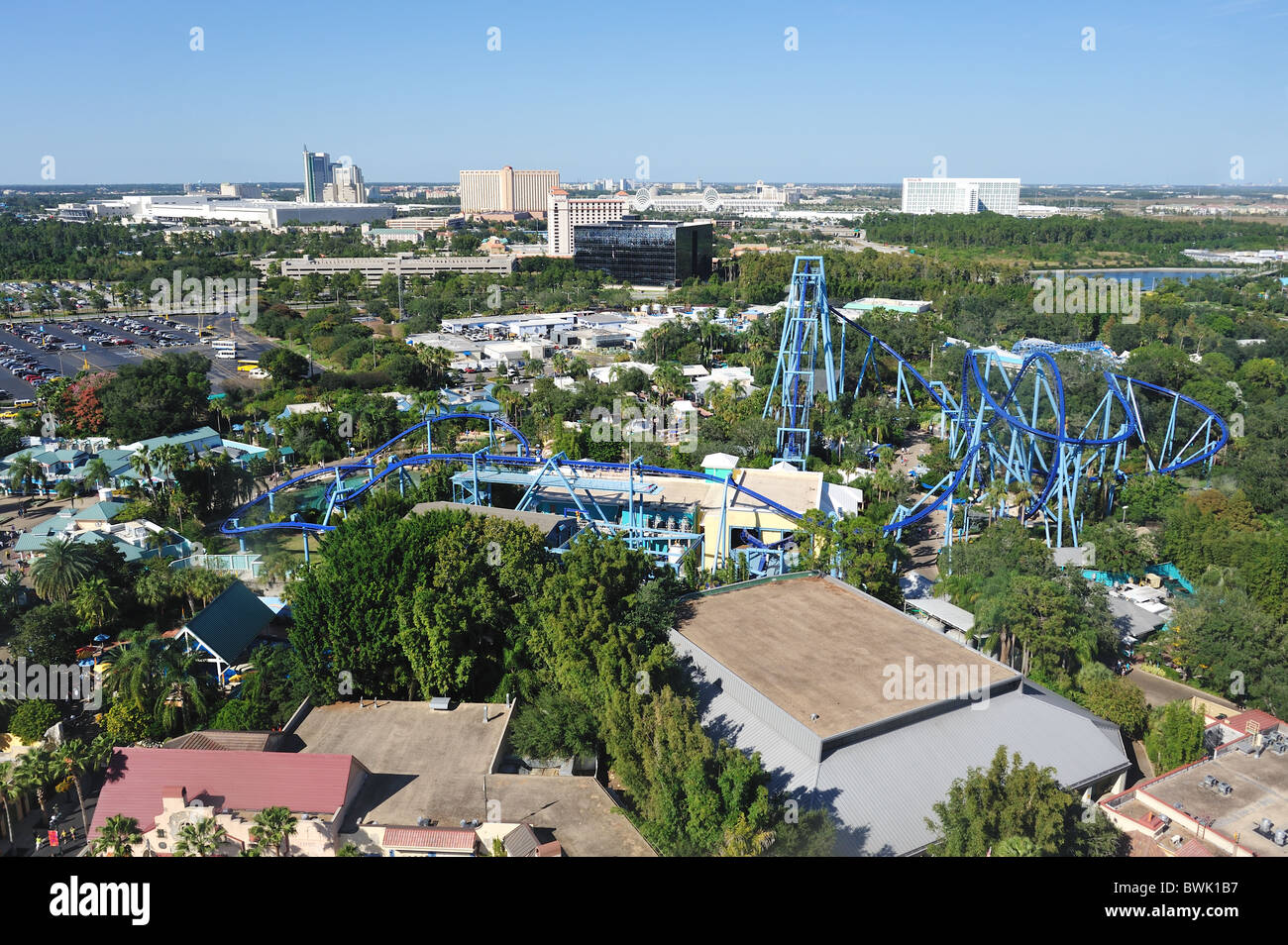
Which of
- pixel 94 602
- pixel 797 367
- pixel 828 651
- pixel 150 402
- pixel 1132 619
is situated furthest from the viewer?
pixel 150 402

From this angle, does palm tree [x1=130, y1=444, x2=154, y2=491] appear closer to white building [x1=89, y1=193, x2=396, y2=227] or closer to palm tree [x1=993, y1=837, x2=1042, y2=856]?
palm tree [x1=993, y1=837, x2=1042, y2=856]

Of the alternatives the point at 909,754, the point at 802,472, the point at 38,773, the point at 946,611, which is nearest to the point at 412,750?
the point at 38,773

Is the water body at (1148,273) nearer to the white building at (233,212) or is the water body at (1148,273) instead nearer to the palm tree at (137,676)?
the palm tree at (137,676)

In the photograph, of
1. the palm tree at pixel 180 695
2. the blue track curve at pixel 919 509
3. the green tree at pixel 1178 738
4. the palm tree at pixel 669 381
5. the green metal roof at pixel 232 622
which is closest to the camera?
the green tree at pixel 1178 738

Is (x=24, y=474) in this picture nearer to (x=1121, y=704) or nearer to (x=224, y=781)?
(x=224, y=781)

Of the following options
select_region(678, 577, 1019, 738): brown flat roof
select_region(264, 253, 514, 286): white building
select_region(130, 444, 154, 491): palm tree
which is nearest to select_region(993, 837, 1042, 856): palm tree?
select_region(678, 577, 1019, 738): brown flat roof

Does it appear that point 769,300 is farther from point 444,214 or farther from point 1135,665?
point 444,214

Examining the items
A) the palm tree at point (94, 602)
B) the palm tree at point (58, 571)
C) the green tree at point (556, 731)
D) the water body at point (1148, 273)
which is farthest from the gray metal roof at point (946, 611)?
the water body at point (1148, 273)
